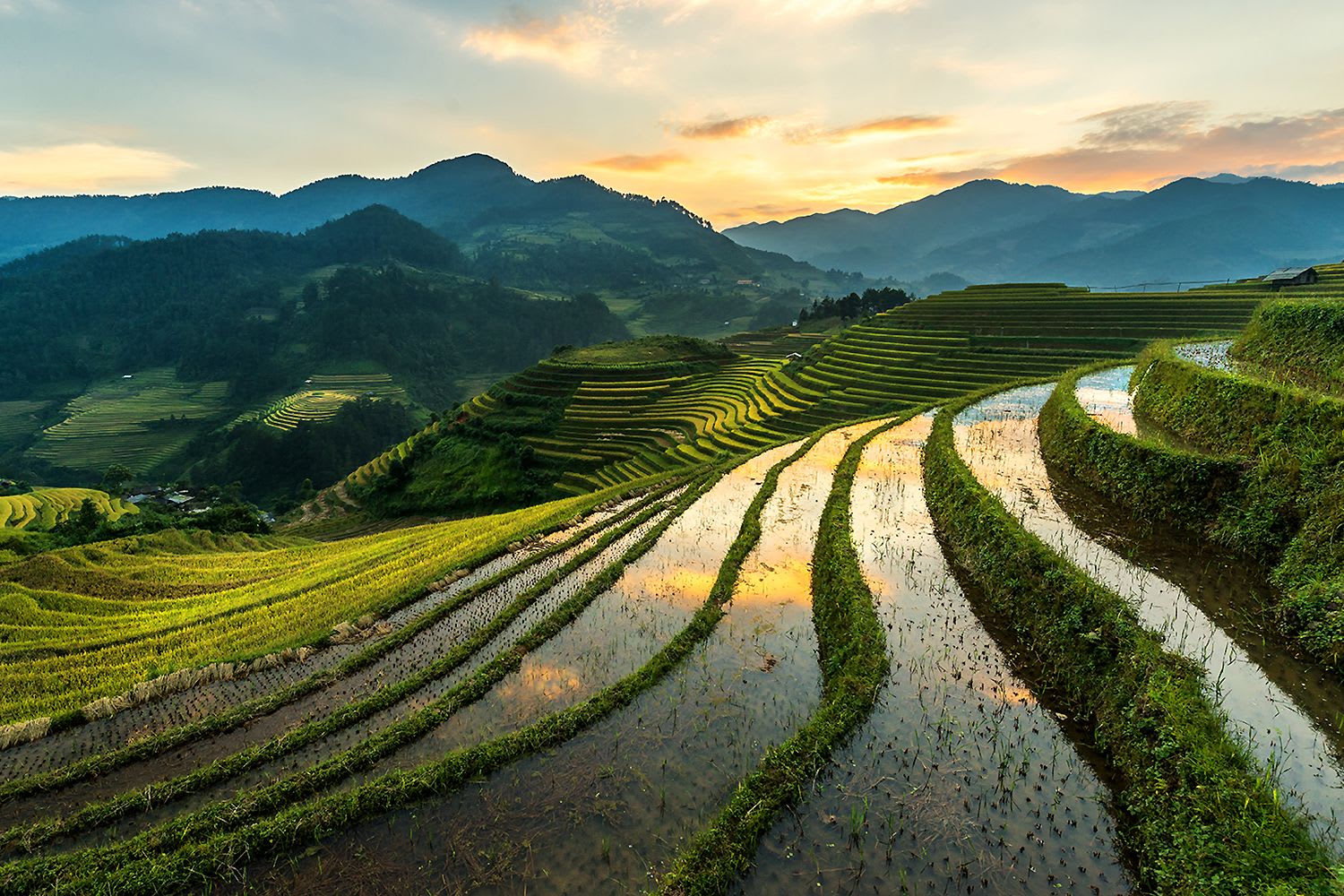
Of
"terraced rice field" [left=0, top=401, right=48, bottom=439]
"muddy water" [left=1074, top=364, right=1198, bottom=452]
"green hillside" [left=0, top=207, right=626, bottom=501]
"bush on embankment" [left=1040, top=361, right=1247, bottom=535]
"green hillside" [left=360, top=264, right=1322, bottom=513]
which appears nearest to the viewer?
"bush on embankment" [left=1040, top=361, right=1247, bottom=535]

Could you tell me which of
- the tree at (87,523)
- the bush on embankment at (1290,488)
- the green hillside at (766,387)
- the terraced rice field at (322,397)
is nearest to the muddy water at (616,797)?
the bush on embankment at (1290,488)

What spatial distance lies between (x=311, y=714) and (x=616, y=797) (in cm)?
597

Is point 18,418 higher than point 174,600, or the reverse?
point 174,600

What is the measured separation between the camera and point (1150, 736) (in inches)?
275

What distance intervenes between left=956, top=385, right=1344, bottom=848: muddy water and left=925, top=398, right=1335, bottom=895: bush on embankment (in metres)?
0.41

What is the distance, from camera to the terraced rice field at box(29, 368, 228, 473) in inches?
3750

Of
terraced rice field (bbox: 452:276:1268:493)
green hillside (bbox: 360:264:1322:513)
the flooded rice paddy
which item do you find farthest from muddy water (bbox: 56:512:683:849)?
green hillside (bbox: 360:264:1322:513)

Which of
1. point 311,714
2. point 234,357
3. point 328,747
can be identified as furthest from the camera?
point 234,357

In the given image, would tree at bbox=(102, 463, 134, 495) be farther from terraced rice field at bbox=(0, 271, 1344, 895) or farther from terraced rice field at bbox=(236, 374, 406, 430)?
terraced rice field at bbox=(0, 271, 1344, 895)

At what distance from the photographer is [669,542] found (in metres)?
17.2

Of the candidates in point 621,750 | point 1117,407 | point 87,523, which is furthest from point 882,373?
point 87,523

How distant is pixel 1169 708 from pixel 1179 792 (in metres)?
1.06

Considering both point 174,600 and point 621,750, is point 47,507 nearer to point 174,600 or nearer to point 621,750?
point 174,600

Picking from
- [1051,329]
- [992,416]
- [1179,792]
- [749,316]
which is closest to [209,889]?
[1179,792]
